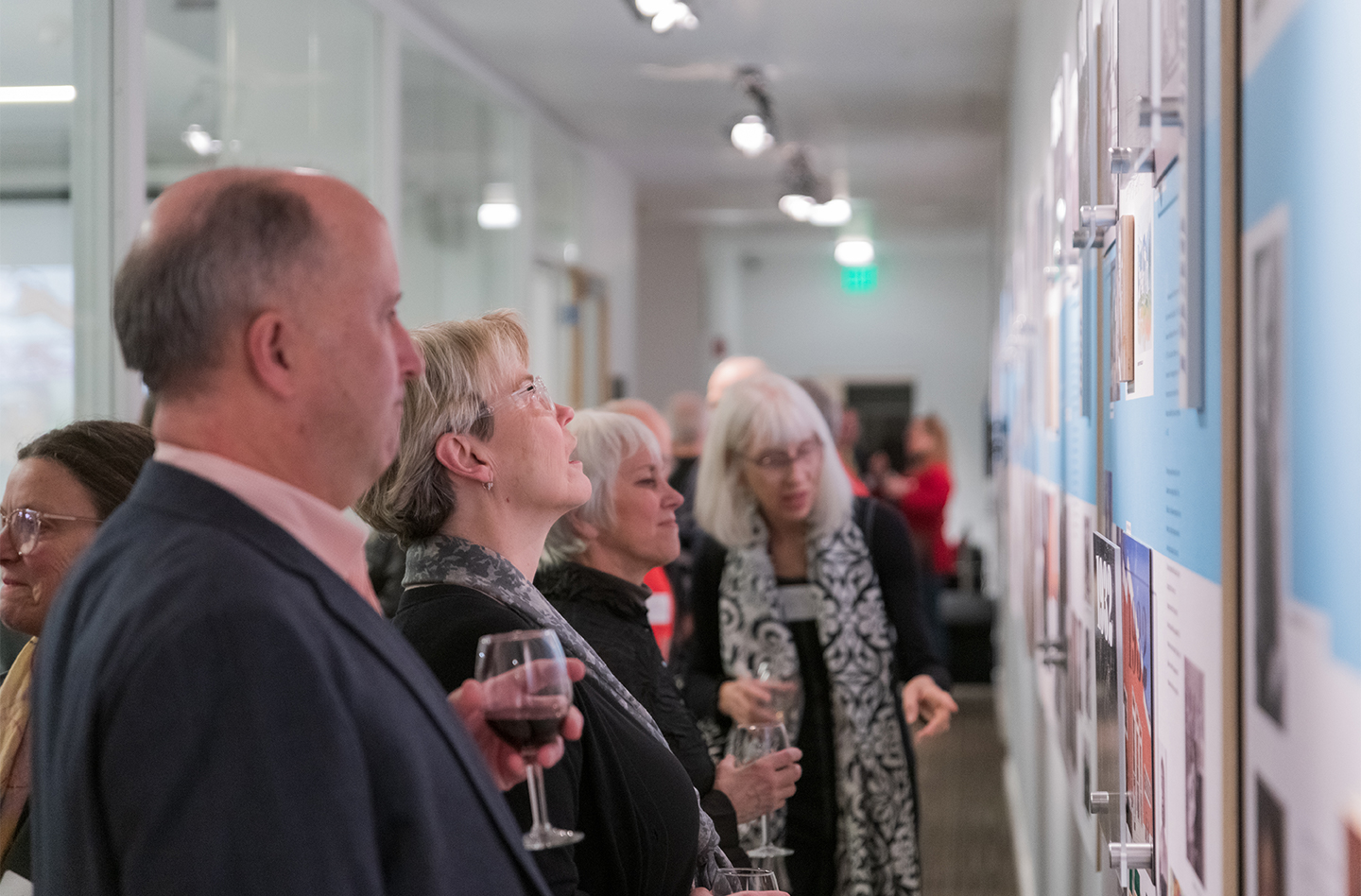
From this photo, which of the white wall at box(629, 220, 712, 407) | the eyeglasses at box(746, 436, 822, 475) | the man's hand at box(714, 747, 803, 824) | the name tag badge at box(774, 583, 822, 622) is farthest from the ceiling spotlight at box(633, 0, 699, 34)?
the white wall at box(629, 220, 712, 407)

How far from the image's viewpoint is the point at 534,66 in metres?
7.39

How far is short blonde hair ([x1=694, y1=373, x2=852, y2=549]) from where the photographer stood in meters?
3.16

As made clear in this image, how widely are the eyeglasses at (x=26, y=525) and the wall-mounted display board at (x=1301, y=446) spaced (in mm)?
1693

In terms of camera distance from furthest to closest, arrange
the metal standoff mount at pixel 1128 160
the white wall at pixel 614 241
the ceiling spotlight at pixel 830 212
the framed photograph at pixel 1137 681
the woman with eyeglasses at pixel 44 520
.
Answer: the white wall at pixel 614 241 < the ceiling spotlight at pixel 830 212 < the woman with eyeglasses at pixel 44 520 < the framed photograph at pixel 1137 681 < the metal standoff mount at pixel 1128 160

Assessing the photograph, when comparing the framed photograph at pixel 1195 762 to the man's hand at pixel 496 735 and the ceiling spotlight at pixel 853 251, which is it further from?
the ceiling spotlight at pixel 853 251

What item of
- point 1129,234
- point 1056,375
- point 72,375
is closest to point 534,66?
point 72,375

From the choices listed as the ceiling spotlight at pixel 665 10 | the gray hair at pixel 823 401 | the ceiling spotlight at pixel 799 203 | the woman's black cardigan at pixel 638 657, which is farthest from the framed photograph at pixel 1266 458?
the ceiling spotlight at pixel 799 203

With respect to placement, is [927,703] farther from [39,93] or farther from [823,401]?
[39,93]

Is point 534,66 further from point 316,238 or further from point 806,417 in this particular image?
point 316,238

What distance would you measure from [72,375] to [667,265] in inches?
387

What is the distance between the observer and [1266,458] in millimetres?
869

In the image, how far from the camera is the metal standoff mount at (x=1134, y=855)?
140 cm

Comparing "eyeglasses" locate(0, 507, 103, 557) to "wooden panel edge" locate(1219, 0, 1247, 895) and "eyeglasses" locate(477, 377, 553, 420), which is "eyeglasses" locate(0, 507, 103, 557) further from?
"wooden panel edge" locate(1219, 0, 1247, 895)

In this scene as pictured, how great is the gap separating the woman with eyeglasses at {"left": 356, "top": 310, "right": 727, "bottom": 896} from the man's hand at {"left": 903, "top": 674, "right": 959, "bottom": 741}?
52.5 inches
